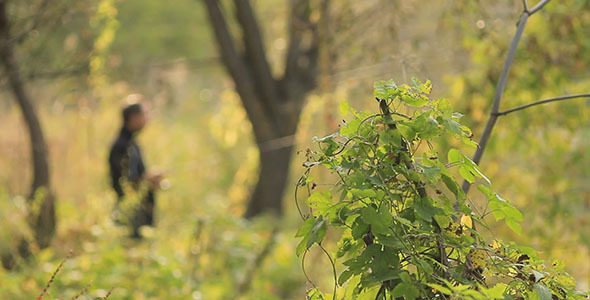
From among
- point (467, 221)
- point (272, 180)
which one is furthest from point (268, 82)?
point (467, 221)

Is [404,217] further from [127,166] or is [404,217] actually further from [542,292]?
[127,166]

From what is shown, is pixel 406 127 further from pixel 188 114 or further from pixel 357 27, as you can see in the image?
pixel 188 114

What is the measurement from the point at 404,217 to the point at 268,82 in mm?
4988

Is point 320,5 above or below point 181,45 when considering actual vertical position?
above

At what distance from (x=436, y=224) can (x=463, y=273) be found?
3.9 inches

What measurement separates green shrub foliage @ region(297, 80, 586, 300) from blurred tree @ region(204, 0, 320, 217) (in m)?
4.68

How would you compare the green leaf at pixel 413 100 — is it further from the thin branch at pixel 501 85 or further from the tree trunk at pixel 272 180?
the tree trunk at pixel 272 180

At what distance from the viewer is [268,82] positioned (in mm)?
6207

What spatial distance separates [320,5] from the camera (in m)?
4.50

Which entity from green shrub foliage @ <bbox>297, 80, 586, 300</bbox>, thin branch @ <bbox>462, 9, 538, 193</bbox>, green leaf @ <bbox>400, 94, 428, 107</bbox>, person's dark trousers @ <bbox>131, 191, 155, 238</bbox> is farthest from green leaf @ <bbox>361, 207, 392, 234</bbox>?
person's dark trousers @ <bbox>131, 191, 155, 238</bbox>

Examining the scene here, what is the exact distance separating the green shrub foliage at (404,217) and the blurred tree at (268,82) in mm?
4676

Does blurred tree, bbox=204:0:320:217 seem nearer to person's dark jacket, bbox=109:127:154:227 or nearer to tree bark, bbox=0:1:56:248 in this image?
person's dark jacket, bbox=109:127:154:227

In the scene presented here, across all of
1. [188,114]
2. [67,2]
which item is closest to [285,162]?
[67,2]

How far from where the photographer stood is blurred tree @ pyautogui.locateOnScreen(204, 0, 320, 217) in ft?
19.6
